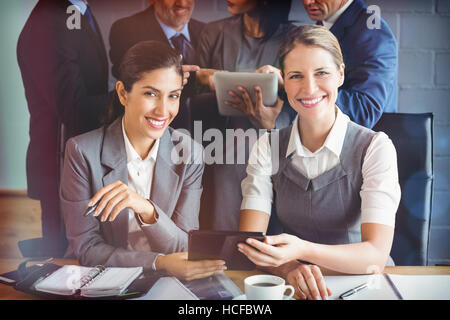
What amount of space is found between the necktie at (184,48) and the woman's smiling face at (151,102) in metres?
0.06

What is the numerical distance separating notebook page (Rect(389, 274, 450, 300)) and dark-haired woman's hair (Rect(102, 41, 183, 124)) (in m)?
0.78

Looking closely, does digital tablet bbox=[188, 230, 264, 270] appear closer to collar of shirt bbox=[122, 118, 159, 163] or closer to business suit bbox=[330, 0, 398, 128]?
collar of shirt bbox=[122, 118, 159, 163]

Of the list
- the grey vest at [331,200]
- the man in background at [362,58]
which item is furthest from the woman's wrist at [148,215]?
the man in background at [362,58]

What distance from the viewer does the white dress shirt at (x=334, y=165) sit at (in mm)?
1068

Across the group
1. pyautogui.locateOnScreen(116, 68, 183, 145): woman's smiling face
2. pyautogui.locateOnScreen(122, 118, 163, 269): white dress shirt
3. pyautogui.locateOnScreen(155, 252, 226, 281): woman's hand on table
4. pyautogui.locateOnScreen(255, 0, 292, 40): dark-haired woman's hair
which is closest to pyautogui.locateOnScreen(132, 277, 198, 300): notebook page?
pyautogui.locateOnScreen(155, 252, 226, 281): woman's hand on table

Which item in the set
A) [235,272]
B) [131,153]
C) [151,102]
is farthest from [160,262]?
[151,102]

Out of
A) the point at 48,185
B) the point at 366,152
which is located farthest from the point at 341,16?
the point at 48,185

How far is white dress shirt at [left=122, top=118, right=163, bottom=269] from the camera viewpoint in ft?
3.69

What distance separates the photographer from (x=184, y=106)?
1.15 m

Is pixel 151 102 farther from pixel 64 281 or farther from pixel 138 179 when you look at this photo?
pixel 64 281

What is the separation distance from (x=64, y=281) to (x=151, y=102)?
0.50 meters

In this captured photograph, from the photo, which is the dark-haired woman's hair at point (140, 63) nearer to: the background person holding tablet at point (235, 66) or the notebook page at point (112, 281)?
the background person holding tablet at point (235, 66)
